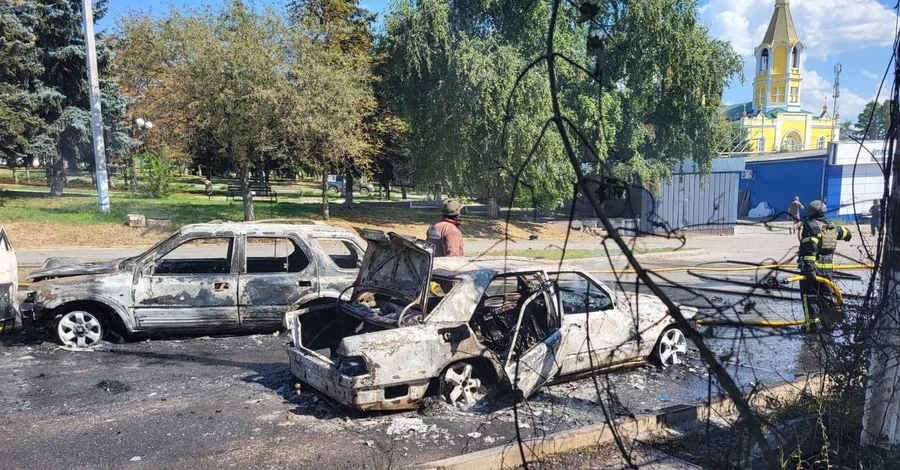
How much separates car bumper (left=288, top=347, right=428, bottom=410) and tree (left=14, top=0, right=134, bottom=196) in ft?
83.4

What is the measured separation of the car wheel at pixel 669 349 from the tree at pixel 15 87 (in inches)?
921

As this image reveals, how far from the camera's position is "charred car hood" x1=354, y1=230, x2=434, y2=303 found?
5746 millimetres

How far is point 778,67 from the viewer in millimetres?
68812

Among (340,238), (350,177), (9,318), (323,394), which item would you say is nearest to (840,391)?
(323,394)

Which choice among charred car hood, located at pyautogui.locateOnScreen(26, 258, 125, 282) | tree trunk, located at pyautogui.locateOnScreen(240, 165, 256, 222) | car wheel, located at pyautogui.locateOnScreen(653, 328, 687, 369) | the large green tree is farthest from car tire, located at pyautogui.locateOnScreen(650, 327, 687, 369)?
tree trunk, located at pyautogui.locateOnScreen(240, 165, 256, 222)

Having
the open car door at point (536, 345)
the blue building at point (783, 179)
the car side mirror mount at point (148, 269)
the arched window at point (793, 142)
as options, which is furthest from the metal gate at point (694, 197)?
the arched window at point (793, 142)

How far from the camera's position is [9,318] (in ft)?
24.2

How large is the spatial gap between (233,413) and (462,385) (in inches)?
77.3

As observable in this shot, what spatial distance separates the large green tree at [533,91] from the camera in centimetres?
2150

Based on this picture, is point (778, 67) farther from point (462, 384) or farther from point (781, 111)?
point (462, 384)

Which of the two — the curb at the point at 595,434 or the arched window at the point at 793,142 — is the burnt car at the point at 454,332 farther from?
the arched window at the point at 793,142

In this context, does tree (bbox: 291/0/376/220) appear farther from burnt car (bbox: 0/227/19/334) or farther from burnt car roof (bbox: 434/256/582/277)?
burnt car roof (bbox: 434/256/582/277)

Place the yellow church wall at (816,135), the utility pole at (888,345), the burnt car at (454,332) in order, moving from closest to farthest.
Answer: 1. the utility pole at (888,345)
2. the burnt car at (454,332)
3. the yellow church wall at (816,135)

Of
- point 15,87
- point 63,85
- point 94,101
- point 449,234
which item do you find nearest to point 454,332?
point 449,234
